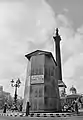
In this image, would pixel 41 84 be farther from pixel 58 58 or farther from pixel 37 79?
pixel 58 58

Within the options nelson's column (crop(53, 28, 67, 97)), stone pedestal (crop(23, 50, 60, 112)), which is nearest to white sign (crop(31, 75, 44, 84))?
stone pedestal (crop(23, 50, 60, 112))

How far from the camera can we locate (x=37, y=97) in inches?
842

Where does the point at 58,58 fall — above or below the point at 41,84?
above

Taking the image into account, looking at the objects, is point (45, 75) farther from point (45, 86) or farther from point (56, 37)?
point (56, 37)

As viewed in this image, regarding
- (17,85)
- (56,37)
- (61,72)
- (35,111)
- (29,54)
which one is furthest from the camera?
(56,37)

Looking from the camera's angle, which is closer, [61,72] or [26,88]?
[26,88]

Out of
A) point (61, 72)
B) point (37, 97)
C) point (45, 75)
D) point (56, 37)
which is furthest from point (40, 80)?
point (56, 37)

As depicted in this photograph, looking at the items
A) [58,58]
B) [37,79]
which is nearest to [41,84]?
[37,79]

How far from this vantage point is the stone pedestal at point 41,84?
21.1 m

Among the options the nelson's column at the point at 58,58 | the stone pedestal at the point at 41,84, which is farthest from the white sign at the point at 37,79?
the nelson's column at the point at 58,58

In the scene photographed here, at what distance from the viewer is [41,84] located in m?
21.8

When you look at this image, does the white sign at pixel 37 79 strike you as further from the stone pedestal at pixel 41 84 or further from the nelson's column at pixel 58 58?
the nelson's column at pixel 58 58

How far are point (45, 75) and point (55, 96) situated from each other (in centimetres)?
377

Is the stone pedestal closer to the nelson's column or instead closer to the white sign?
the white sign
